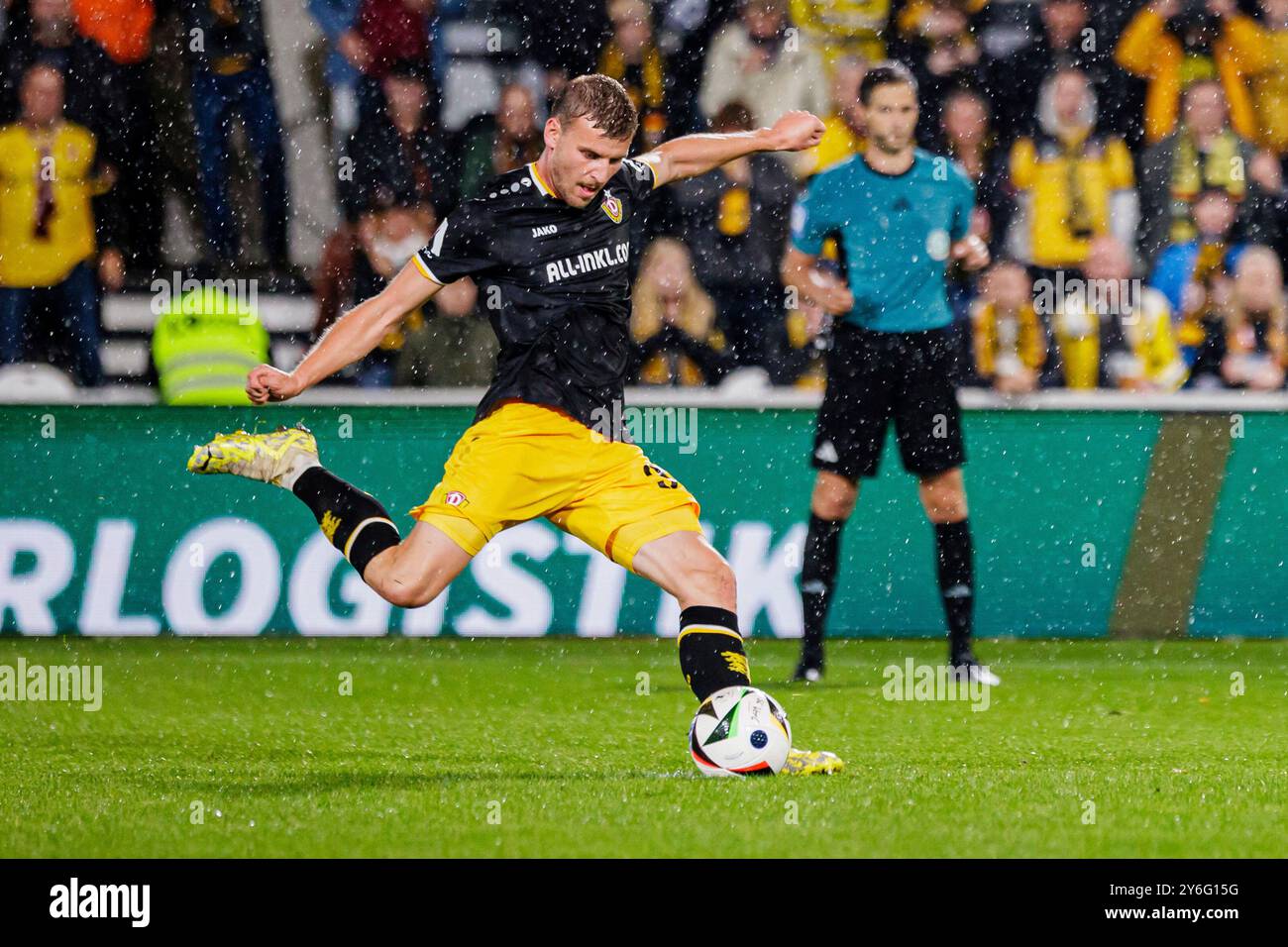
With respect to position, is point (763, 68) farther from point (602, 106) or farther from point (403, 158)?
point (602, 106)

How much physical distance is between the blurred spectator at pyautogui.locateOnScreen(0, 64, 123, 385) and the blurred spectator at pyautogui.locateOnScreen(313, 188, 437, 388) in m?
1.20

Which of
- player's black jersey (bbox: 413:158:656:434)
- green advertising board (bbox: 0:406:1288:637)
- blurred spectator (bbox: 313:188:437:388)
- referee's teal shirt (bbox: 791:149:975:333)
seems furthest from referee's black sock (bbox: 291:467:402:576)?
blurred spectator (bbox: 313:188:437:388)

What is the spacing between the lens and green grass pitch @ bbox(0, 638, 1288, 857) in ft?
15.1

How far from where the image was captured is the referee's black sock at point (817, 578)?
798 cm

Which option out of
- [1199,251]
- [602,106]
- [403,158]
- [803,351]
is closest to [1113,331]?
[1199,251]

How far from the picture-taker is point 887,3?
11.8 metres

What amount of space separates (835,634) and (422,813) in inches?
182

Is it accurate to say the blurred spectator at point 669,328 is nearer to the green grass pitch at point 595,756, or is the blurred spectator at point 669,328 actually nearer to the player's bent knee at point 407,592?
the green grass pitch at point 595,756

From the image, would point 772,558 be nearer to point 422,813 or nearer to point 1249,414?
point 1249,414

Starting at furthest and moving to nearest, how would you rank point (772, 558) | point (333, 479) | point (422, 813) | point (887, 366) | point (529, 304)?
point (772, 558) → point (887, 366) → point (333, 479) → point (529, 304) → point (422, 813)

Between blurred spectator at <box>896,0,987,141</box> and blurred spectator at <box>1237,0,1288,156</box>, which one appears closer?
blurred spectator at <box>896,0,987,141</box>

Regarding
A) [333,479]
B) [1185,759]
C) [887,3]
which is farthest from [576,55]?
[1185,759]

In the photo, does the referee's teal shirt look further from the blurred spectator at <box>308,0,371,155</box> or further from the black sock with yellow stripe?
the blurred spectator at <box>308,0,371,155</box>

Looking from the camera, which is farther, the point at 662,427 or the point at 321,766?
the point at 662,427
